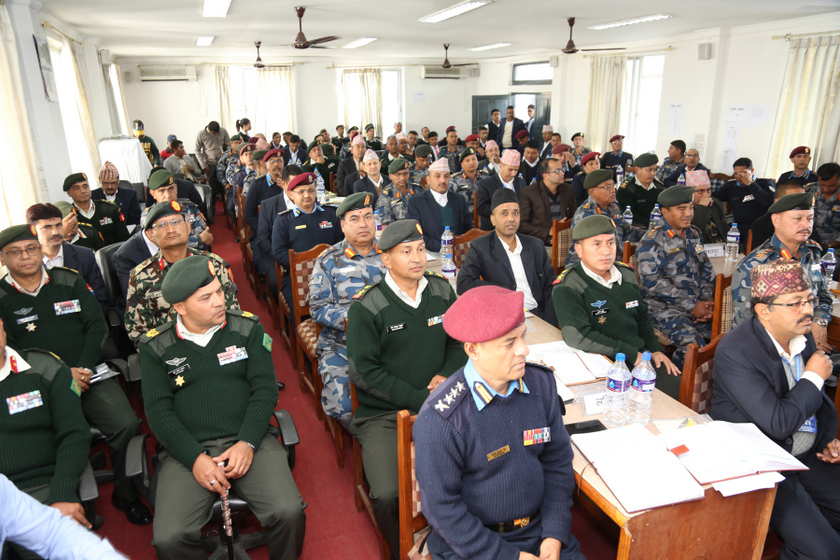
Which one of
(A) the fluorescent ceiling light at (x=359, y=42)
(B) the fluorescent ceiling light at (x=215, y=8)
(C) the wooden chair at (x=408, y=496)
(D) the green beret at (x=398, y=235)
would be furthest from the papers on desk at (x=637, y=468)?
(A) the fluorescent ceiling light at (x=359, y=42)

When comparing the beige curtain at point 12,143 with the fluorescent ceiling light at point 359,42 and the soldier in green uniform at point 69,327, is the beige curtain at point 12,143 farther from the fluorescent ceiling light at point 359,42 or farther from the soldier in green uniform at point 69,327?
the fluorescent ceiling light at point 359,42

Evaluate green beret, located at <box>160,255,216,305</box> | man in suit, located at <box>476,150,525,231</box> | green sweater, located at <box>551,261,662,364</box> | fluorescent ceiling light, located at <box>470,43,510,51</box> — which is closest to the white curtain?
man in suit, located at <box>476,150,525,231</box>

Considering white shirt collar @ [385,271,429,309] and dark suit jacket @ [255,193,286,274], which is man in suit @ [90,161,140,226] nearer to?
dark suit jacket @ [255,193,286,274]

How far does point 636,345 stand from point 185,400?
2.22 meters

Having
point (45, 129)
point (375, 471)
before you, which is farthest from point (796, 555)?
point (45, 129)

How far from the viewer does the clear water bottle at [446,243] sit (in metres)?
4.32

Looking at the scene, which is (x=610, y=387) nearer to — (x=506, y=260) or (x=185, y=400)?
(x=506, y=260)

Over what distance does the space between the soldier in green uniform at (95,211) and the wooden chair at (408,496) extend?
391 centimetres

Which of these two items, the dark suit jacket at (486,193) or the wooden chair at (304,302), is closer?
the wooden chair at (304,302)

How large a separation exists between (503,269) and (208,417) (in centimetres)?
201

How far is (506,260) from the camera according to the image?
11.2ft

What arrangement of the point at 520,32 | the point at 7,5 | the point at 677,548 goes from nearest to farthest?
the point at 677,548, the point at 7,5, the point at 520,32

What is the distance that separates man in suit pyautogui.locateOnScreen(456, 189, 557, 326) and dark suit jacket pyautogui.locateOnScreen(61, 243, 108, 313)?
241 cm

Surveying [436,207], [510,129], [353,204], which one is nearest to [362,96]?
[510,129]
